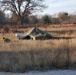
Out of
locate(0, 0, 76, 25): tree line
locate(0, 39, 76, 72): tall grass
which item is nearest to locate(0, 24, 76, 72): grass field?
locate(0, 39, 76, 72): tall grass

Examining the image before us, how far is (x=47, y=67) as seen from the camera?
9258 mm

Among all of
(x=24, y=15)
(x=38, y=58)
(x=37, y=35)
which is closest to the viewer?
(x=38, y=58)

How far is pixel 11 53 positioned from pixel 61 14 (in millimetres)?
44569

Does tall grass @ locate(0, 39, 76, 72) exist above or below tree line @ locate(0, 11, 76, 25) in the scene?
above

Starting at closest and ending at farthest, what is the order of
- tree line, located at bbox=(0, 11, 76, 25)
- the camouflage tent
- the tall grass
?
the tall grass → the camouflage tent → tree line, located at bbox=(0, 11, 76, 25)

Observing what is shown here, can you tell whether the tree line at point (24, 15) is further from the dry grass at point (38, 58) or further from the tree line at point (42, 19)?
the dry grass at point (38, 58)

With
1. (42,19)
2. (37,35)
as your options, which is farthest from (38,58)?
(42,19)

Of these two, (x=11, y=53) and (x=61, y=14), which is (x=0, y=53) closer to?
(x=11, y=53)

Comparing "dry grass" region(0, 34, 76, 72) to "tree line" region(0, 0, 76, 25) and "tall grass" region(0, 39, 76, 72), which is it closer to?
"tall grass" region(0, 39, 76, 72)

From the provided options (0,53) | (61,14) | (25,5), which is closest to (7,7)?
(25,5)

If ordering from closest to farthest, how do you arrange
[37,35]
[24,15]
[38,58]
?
[38,58], [37,35], [24,15]

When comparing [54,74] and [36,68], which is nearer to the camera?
[54,74]

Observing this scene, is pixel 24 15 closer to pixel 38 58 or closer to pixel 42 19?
pixel 42 19

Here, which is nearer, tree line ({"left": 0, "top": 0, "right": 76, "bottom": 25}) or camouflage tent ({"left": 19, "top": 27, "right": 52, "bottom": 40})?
camouflage tent ({"left": 19, "top": 27, "right": 52, "bottom": 40})
